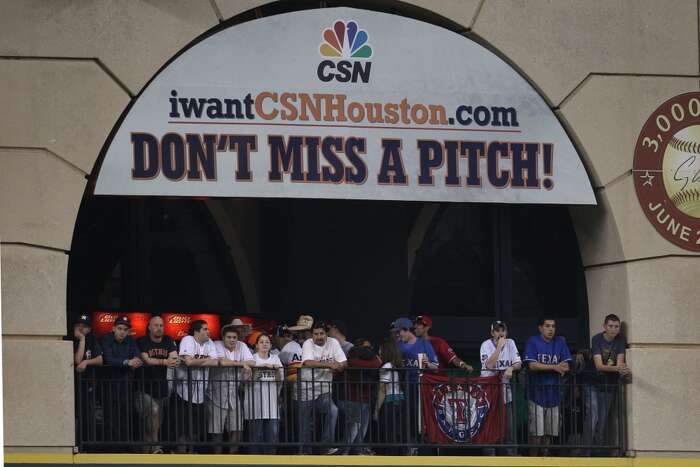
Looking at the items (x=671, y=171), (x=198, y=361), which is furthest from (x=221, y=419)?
(x=671, y=171)

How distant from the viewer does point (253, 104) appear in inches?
543

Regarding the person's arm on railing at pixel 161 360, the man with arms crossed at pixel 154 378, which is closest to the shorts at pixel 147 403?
the man with arms crossed at pixel 154 378

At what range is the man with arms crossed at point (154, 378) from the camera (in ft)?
43.5

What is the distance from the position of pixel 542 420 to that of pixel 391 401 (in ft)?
6.63

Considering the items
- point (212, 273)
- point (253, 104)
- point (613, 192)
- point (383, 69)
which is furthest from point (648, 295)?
point (212, 273)

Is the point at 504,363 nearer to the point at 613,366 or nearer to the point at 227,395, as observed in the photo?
the point at 613,366

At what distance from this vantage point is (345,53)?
46.0 feet

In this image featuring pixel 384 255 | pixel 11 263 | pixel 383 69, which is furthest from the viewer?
pixel 384 255

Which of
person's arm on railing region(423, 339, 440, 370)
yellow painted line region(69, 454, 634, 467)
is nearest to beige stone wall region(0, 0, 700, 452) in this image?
yellow painted line region(69, 454, 634, 467)

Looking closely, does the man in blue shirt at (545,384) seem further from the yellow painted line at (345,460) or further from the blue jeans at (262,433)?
the blue jeans at (262,433)

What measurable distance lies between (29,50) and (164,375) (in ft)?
14.0

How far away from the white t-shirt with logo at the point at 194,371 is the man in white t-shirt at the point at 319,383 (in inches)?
45.4

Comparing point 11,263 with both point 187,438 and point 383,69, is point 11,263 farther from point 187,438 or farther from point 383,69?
point 383,69

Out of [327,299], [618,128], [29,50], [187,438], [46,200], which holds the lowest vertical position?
[187,438]
